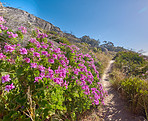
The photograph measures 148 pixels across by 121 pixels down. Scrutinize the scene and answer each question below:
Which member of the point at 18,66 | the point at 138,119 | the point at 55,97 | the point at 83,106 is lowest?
the point at 138,119

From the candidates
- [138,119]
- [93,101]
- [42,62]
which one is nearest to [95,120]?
[93,101]

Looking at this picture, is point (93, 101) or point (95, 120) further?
point (93, 101)

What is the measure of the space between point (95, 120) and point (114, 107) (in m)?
1.18

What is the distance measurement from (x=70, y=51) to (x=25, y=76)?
81.6 inches

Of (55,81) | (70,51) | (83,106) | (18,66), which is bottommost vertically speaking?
(83,106)

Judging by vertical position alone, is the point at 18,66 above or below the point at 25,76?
Answer: above

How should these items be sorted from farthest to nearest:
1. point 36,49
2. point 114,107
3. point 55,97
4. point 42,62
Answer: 1. point 114,107
2. point 36,49
3. point 42,62
4. point 55,97

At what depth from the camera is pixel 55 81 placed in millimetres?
1574

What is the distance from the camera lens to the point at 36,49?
2.22m

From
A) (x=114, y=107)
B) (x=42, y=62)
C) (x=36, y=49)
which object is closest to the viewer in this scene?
(x=42, y=62)

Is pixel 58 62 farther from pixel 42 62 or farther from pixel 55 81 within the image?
pixel 55 81

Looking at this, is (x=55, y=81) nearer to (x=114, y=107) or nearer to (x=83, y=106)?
(x=83, y=106)

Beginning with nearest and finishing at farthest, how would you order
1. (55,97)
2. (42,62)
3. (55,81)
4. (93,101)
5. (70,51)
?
(55,97), (55,81), (42,62), (93,101), (70,51)

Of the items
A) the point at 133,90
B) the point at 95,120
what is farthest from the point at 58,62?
the point at 133,90
